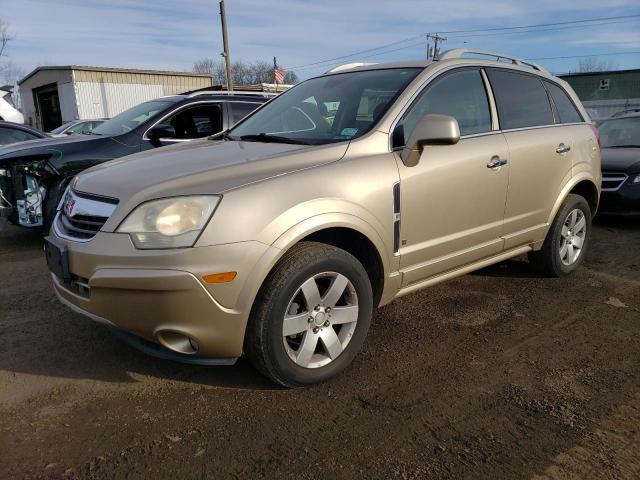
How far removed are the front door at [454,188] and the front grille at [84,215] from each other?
1634mm

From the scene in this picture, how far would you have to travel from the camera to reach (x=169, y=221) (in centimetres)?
239

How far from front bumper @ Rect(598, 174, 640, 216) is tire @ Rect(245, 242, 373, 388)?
5.14 metres

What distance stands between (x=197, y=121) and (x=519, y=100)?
4.03 meters

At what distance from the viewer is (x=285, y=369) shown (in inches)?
104

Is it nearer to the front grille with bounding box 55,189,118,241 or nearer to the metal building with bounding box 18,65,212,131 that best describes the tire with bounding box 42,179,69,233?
the front grille with bounding box 55,189,118,241

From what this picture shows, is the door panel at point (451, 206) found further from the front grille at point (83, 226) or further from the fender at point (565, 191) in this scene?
the front grille at point (83, 226)

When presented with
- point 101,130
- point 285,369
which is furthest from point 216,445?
point 101,130

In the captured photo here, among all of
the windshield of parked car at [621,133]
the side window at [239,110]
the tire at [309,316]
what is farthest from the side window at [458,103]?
the windshield of parked car at [621,133]

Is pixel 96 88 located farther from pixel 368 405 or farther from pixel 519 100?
pixel 368 405

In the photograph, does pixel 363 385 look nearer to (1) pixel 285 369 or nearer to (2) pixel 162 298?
(1) pixel 285 369

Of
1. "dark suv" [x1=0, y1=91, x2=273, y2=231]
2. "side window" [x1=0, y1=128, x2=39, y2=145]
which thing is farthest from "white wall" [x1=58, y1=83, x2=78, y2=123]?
"dark suv" [x1=0, y1=91, x2=273, y2=231]

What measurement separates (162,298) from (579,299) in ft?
11.0

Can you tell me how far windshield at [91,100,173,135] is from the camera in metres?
6.22

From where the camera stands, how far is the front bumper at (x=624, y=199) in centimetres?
650
